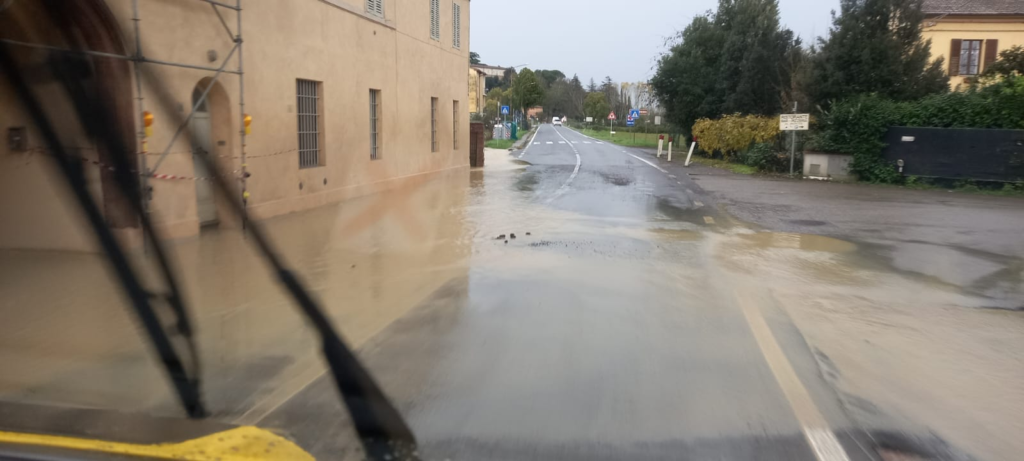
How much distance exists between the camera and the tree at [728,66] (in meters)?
31.7

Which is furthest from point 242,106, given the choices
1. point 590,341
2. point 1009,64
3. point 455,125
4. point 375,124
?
point 1009,64

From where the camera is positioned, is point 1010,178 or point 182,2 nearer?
point 182,2

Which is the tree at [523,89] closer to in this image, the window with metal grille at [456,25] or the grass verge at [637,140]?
the grass verge at [637,140]

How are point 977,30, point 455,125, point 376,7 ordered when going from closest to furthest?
point 376,7
point 455,125
point 977,30

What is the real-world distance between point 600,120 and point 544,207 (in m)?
91.8

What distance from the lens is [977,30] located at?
31797 millimetres

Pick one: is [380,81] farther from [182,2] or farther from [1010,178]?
[1010,178]

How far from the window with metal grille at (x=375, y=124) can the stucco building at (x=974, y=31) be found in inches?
982

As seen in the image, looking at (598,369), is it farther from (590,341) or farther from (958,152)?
(958,152)

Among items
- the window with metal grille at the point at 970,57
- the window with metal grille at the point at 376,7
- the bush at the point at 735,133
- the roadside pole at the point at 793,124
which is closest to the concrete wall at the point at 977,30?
the window with metal grille at the point at 970,57

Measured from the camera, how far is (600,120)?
105 meters

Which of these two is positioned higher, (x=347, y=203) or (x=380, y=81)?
(x=380, y=81)

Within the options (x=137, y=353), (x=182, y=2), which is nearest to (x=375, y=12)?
(x=182, y=2)

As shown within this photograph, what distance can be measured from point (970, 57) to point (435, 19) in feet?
78.4
